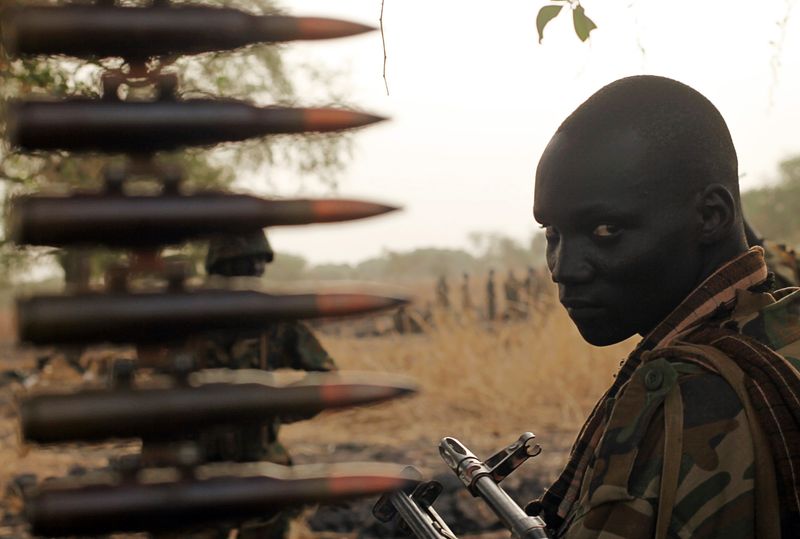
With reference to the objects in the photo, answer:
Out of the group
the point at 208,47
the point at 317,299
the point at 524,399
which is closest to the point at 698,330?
the point at 317,299

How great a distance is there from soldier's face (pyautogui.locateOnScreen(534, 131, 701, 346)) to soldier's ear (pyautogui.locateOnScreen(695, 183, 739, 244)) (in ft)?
0.06

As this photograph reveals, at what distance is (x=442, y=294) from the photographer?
69.2ft

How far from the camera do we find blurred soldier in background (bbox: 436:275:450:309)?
2122cm

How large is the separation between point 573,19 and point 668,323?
1040 mm

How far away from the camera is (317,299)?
1.31 metres

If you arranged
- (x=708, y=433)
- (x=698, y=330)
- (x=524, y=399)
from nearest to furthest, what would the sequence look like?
(x=708, y=433) < (x=698, y=330) < (x=524, y=399)

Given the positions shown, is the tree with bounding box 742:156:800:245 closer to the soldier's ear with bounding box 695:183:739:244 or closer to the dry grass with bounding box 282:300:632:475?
the dry grass with bounding box 282:300:632:475

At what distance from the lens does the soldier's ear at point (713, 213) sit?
2.36 meters

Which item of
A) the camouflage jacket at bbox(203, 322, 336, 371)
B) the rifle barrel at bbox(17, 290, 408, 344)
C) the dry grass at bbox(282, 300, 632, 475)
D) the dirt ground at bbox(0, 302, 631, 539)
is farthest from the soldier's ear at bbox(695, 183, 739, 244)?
the dry grass at bbox(282, 300, 632, 475)

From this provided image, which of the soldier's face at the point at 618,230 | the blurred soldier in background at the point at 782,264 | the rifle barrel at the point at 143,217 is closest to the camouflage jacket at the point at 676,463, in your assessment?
the soldier's face at the point at 618,230

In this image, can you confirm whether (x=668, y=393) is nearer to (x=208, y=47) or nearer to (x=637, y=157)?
(x=637, y=157)

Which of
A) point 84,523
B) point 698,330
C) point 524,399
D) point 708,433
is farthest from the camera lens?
point 524,399

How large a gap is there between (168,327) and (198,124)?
242 millimetres

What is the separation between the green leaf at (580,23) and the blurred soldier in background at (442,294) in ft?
56.4
